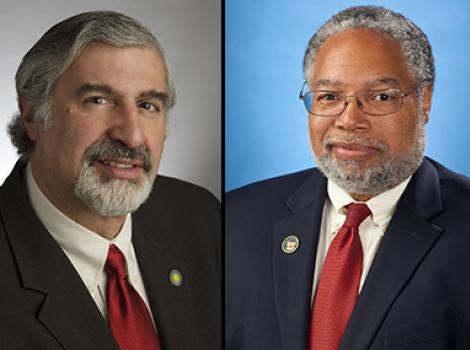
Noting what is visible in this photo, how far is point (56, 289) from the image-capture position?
322 cm

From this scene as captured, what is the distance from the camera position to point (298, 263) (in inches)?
137

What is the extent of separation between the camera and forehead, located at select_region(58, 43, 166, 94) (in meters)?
3.30

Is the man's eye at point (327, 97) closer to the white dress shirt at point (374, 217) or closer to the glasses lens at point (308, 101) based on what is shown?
the glasses lens at point (308, 101)

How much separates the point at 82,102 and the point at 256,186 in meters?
0.75

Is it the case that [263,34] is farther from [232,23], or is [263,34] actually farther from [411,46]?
[411,46]

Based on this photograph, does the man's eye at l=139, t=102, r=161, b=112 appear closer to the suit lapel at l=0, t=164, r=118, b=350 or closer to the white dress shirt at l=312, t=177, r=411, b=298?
the suit lapel at l=0, t=164, r=118, b=350

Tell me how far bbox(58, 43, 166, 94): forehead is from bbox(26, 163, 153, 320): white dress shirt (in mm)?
368

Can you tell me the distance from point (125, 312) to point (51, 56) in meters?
0.95

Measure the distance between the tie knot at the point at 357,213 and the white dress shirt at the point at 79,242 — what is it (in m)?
0.87

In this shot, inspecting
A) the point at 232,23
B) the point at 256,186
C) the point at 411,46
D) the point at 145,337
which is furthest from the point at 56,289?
the point at 411,46

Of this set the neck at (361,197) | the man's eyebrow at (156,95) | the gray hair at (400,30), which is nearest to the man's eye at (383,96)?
the gray hair at (400,30)

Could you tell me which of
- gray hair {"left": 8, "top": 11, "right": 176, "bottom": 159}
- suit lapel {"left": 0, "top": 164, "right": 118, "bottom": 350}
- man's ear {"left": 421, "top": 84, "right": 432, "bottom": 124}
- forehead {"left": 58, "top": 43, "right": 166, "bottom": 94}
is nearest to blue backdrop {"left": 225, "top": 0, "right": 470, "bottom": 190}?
man's ear {"left": 421, "top": 84, "right": 432, "bottom": 124}

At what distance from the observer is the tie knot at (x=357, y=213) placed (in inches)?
134

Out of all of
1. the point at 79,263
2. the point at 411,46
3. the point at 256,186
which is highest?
the point at 411,46
